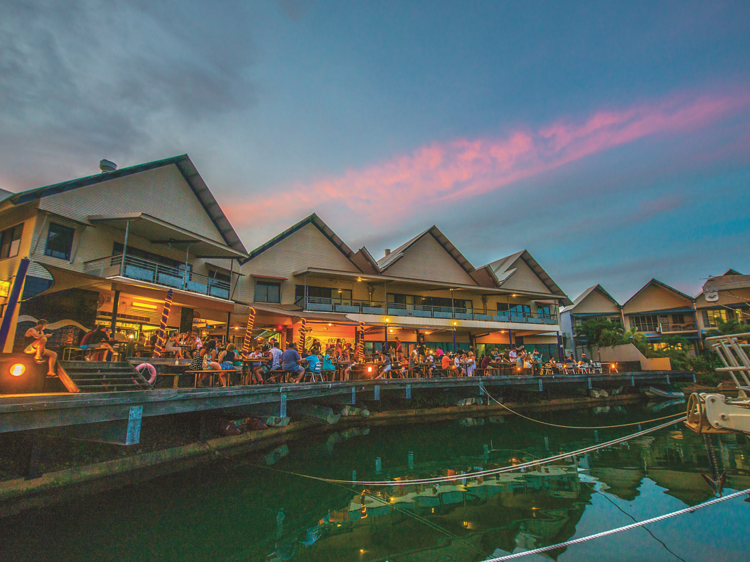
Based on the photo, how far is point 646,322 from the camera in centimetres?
4078

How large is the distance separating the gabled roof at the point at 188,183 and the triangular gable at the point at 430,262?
10.9 metres

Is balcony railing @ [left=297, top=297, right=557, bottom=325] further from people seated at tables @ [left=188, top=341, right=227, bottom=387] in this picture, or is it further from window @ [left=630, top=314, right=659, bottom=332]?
window @ [left=630, top=314, right=659, bottom=332]

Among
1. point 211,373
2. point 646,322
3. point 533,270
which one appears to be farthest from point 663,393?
point 211,373

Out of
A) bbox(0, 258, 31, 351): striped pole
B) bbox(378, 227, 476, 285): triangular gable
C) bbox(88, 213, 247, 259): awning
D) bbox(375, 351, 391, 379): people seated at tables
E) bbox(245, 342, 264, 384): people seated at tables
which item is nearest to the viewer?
bbox(0, 258, 31, 351): striped pole

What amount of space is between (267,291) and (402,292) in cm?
976

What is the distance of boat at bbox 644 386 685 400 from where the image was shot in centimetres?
2773

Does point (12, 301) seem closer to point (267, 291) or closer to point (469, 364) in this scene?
point (267, 291)

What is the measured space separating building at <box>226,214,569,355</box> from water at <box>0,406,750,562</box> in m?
8.70

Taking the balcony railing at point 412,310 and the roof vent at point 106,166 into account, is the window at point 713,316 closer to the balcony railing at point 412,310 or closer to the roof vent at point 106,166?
the balcony railing at point 412,310

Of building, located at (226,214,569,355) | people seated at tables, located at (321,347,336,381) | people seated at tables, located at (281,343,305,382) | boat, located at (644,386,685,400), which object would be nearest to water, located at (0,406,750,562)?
people seated at tables, located at (281,343,305,382)

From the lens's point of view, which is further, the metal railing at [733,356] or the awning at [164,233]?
the awning at [164,233]

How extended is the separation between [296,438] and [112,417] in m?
8.89

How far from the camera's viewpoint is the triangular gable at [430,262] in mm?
28547

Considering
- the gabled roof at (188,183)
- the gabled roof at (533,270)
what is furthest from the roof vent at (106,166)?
the gabled roof at (533,270)
